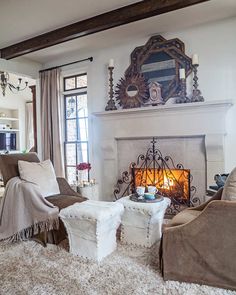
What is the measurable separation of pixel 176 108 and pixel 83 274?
2519 mm

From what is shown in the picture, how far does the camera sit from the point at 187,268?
195 centimetres

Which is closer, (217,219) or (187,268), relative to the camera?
(217,219)

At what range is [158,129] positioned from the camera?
395 centimetres

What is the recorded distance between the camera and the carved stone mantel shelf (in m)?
3.42

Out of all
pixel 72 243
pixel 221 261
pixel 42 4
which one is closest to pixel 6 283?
pixel 72 243

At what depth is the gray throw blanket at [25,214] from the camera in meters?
2.69

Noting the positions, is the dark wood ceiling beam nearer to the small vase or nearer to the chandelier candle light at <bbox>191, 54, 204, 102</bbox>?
the chandelier candle light at <bbox>191, 54, 204, 102</bbox>

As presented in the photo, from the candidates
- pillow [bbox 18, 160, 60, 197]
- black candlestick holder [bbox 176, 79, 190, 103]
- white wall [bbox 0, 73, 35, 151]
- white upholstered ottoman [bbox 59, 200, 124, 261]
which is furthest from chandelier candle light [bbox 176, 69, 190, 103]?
white wall [bbox 0, 73, 35, 151]

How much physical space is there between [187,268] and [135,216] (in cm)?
82

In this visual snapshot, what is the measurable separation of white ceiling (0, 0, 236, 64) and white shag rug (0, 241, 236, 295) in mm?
2765

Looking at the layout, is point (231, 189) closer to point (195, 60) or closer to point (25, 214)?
point (25, 214)

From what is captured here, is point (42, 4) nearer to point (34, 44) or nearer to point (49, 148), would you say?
point (34, 44)

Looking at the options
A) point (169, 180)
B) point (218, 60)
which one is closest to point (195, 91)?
point (218, 60)

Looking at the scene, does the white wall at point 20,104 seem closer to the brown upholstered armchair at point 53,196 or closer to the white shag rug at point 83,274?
the brown upholstered armchair at point 53,196
